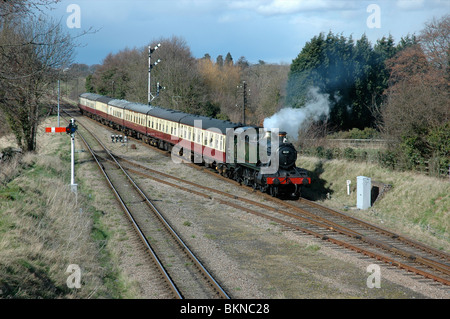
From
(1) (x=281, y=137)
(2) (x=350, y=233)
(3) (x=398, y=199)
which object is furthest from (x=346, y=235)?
(1) (x=281, y=137)

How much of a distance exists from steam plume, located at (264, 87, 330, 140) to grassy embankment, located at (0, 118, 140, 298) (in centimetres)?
996

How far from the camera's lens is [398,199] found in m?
19.5

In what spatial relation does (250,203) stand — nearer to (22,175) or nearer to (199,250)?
(199,250)

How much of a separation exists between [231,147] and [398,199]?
8088 mm

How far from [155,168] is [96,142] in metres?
13.6

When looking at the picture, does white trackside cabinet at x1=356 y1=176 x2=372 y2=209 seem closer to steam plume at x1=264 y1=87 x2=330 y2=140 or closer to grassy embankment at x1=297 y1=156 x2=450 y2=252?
grassy embankment at x1=297 y1=156 x2=450 y2=252

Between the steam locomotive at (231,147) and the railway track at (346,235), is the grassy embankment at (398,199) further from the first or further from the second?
the steam locomotive at (231,147)

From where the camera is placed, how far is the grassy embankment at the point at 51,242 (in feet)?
31.9

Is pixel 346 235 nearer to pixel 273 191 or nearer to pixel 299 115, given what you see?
pixel 273 191

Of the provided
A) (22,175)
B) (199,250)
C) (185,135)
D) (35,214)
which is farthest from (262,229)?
(185,135)

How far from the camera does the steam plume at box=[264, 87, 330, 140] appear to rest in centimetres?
2428

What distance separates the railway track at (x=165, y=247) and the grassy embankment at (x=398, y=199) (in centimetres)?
782

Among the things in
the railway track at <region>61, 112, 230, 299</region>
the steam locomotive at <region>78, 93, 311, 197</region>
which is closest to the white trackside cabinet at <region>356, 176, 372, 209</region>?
the steam locomotive at <region>78, 93, 311, 197</region>

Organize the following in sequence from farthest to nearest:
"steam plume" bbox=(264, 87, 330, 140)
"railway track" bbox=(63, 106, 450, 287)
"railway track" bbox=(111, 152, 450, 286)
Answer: "steam plume" bbox=(264, 87, 330, 140), "railway track" bbox=(63, 106, 450, 287), "railway track" bbox=(111, 152, 450, 286)
